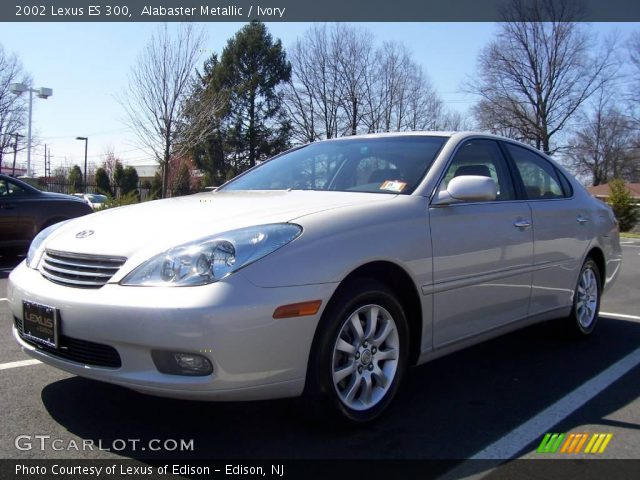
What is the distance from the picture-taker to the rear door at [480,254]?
3.39 m

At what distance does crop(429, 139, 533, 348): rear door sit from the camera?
3.39 m

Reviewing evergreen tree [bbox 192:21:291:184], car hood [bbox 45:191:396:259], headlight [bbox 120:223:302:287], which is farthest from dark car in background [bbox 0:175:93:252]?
evergreen tree [bbox 192:21:291:184]

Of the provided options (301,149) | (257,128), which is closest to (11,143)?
(257,128)

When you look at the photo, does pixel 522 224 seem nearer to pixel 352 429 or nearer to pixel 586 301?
pixel 586 301

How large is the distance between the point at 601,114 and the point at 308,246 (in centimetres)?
6569

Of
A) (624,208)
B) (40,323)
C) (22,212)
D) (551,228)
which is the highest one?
(624,208)

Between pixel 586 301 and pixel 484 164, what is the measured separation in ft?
5.84

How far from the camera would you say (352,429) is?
2.96 metres

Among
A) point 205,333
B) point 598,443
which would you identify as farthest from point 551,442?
point 205,333

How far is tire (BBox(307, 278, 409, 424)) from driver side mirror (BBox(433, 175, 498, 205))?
0.71 m

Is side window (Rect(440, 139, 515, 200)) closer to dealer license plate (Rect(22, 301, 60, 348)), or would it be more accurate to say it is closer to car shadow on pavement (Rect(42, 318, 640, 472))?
car shadow on pavement (Rect(42, 318, 640, 472))

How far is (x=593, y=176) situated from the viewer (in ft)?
245

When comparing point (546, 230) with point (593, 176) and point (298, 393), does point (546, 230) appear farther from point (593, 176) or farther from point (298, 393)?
point (593, 176)

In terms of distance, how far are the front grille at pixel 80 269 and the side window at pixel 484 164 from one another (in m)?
2.06
